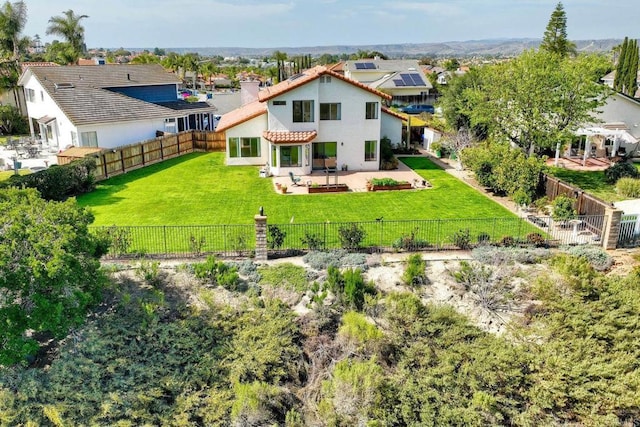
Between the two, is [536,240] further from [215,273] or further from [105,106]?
[105,106]

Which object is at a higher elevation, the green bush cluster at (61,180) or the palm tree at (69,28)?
the palm tree at (69,28)

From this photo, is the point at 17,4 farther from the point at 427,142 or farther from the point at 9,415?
the point at 9,415

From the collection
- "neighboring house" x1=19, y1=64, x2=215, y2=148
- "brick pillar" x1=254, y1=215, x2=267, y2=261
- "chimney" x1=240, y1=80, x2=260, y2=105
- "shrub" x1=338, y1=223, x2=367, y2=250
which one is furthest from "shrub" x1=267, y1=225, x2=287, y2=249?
"chimney" x1=240, y1=80, x2=260, y2=105

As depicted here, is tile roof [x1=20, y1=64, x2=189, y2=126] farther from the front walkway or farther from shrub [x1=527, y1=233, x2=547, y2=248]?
shrub [x1=527, y1=233, x2=547, y2=248]

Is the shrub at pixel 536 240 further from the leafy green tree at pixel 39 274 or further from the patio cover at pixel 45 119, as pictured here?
the patio cover at pixel 45 119

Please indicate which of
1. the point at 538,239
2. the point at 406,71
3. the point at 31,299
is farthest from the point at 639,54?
the point at 31,299

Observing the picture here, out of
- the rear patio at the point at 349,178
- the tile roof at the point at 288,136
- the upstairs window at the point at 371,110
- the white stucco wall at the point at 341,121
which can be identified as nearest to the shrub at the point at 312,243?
the rear patio at the point at 349,178

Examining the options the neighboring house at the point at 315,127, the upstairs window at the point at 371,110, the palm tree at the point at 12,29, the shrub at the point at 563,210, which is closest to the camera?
the shrub at the point at 563,210
